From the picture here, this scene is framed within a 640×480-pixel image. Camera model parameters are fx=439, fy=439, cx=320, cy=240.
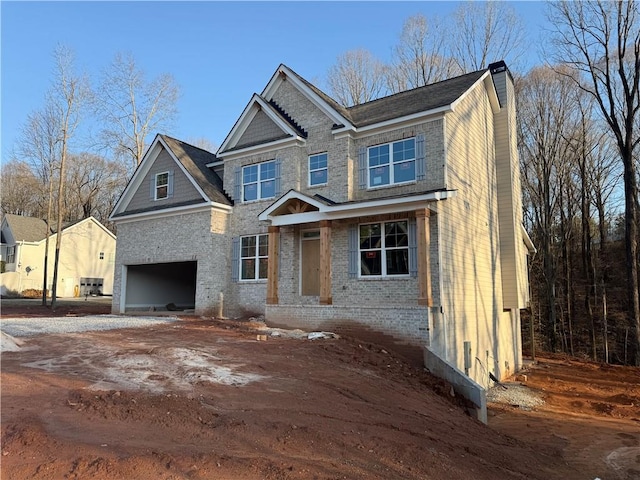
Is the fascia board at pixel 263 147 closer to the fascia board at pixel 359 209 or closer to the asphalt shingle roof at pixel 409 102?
the asphalt shingle roof at pixel 409 102

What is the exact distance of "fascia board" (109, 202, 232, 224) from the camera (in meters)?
17.4

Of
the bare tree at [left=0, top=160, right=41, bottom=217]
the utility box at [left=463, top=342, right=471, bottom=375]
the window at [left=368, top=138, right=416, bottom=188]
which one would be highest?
the bare tree at [left=0, top=160, right=41, bottom=217]

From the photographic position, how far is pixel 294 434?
5.23 meters

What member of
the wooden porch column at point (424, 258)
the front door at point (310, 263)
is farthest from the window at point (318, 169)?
the wooden porch column at point (424, 258)

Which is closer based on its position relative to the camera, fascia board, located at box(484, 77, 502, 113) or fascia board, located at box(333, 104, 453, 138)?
fascia board, located at box(333, 104, 453, 138)

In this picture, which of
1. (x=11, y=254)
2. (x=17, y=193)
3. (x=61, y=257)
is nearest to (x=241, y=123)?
(x=61, y=257)

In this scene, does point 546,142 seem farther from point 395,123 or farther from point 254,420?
point 254,420

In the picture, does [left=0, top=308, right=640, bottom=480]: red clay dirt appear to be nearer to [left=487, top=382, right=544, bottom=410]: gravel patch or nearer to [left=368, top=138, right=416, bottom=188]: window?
[left=487, top=382, right=544, bottom=410]: gravel patch

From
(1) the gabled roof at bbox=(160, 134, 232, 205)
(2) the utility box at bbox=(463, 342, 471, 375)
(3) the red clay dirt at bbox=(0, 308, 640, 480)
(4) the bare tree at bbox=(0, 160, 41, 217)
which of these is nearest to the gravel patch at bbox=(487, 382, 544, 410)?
(2) the utility box at bbox=(463, 342, 471, 375)

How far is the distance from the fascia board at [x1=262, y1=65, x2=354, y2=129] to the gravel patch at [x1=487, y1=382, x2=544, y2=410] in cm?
1023

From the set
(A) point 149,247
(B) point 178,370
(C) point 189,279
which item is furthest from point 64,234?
(B) point 178,370

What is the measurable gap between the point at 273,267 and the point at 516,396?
9222 mm

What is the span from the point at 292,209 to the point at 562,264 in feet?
84.9

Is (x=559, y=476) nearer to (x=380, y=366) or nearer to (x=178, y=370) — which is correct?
(x=380, y=366)
